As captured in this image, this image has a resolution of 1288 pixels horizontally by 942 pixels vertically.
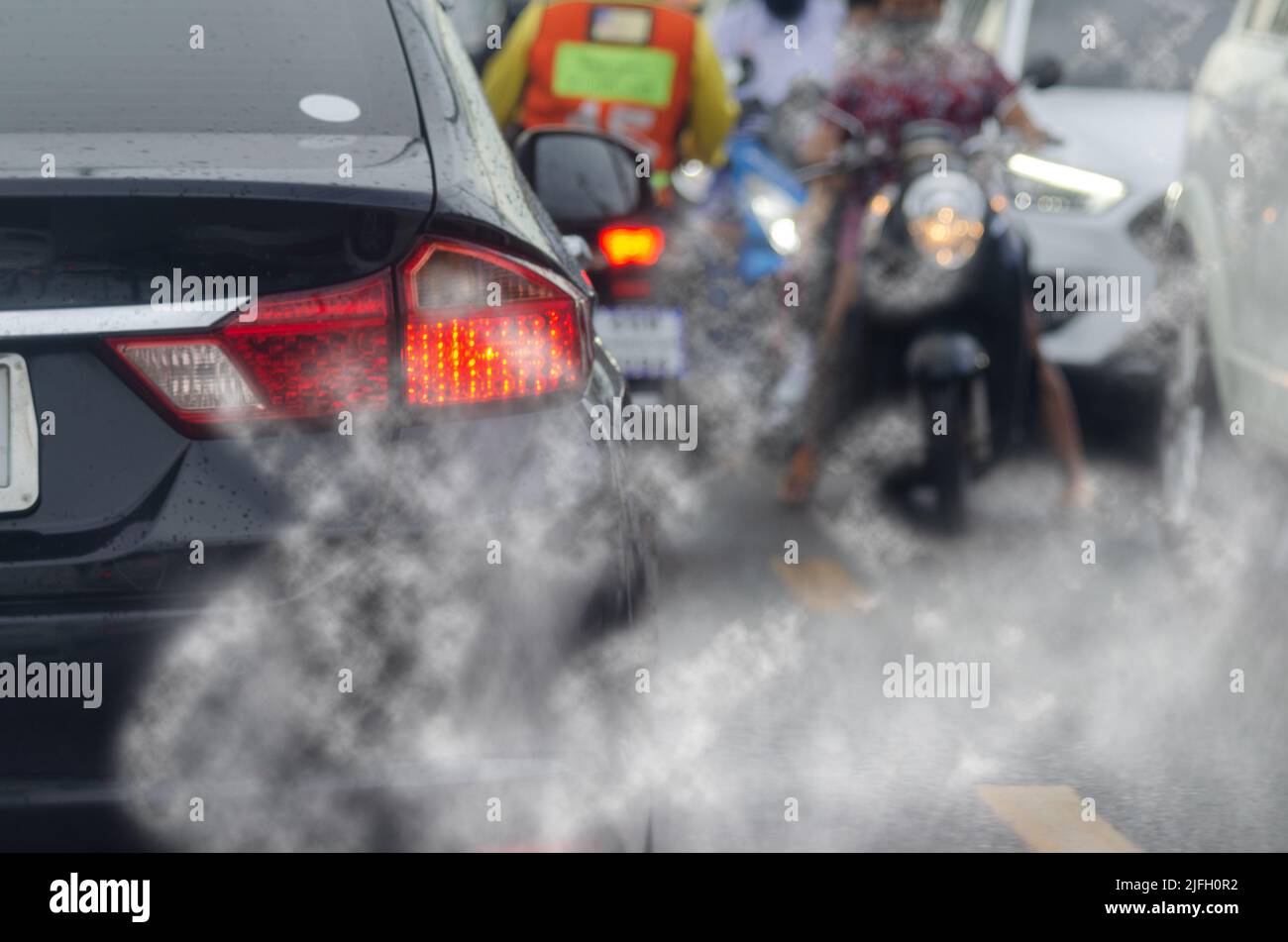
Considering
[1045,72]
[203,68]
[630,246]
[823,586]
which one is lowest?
[823,586]

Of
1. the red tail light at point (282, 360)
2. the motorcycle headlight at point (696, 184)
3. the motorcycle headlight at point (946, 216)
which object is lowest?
the motorcycle headlight at point (696, 184)

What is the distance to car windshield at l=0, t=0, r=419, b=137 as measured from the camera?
340 cm

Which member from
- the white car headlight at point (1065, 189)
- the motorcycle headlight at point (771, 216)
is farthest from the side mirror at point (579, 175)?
the white car headlight at point (1065, 189)

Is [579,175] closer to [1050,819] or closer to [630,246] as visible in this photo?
[1050,819]

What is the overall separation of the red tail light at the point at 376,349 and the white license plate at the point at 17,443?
0.42 ft

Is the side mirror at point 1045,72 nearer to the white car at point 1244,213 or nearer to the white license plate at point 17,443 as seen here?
the white car at point 1244,213

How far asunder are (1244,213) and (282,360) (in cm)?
475

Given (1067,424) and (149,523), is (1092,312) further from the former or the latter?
(149,523)

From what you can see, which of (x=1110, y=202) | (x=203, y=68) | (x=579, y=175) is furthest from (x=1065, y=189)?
(x=203, y=68)

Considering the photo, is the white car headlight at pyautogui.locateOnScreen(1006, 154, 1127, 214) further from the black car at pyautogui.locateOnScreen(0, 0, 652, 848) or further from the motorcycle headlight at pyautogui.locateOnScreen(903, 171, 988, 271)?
the black car at pyautogui.locateOnScreen(0, 0, 652, 848)

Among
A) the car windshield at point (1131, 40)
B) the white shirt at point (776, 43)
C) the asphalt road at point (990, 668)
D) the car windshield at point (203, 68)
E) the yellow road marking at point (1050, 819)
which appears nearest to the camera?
the car windshield at point (203, 68)

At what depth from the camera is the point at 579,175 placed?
4.54 m

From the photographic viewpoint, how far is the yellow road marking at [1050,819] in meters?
4.91
